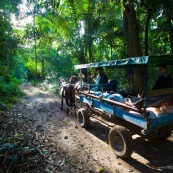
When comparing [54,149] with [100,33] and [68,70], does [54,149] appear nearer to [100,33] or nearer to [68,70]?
[100,33]

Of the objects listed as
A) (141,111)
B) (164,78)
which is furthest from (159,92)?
(141,111)

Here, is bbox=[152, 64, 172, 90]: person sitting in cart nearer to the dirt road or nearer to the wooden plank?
the wooden plank

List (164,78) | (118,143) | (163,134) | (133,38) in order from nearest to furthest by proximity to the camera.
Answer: (118,143) < (164,78) < (163,134) < (133,38)

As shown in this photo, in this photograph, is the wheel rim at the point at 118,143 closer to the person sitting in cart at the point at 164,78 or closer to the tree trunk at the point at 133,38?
the person sitting in cart at the point at 164,78

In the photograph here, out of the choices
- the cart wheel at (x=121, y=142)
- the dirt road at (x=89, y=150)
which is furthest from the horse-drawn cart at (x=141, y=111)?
the dirt road at (x=89, y=150)

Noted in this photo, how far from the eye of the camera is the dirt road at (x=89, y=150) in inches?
147

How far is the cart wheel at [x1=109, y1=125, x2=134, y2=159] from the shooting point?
12.5 ft

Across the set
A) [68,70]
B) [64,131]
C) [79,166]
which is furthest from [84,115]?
[68,70]

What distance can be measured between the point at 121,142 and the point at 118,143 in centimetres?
15

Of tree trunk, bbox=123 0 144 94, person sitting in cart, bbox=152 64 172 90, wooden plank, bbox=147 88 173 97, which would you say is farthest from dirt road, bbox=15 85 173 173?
tree trunk, bbox=123 0 144 94

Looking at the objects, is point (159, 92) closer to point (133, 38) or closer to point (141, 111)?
point (141, 111)

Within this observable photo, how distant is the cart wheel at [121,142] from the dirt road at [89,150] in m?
0.18

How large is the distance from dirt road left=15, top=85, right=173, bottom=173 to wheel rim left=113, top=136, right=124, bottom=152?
0.21m

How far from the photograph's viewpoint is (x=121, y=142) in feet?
13.4
